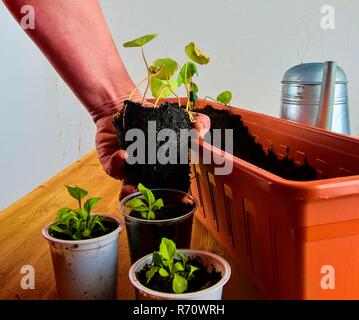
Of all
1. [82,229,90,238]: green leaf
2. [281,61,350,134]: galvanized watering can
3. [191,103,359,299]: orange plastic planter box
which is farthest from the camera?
[281,61,350,134]: galvanized watering can

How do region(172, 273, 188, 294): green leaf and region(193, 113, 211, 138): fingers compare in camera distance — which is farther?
region(193, 113, 211, 138): fingers

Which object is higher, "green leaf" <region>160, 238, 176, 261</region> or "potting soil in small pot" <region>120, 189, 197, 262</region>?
"green leaf" <region>160, 238, 176, 261</region>

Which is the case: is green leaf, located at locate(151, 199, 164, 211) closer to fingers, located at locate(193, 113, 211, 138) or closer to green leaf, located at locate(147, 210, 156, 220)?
green leaf, located at locate(147, 210, 156, 220)

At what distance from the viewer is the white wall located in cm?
164

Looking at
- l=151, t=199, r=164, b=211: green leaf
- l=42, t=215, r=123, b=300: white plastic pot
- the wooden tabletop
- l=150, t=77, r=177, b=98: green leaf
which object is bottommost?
the wooden tabletop

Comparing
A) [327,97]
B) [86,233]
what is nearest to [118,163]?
[86,233]

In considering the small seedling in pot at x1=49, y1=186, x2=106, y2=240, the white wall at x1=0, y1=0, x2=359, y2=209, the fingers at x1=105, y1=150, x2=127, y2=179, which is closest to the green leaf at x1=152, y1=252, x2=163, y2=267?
the small seedling in pot at x1=49, y1=186, x2=106, y2=240

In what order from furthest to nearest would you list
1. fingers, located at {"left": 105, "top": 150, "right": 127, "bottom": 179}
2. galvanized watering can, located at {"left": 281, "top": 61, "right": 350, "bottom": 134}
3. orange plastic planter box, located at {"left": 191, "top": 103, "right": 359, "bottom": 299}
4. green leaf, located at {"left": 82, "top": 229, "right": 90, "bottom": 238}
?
galvanized watering can, located at {"left": 281, "top": 61, "right": 350, "bottom": 134}, fingers, located at {"left": 105, "top": 150, "right": 127, "bottom": 179}, green leaf, located at {"left": 82, "top": 229, "right": 90, "bottom": 238}, orange plastic planter box, located at {"left": 191, "top": 103, "right": 359, "bottom": 299}

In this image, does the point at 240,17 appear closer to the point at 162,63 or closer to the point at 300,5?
the point at 300,5

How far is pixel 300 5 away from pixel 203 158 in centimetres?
129

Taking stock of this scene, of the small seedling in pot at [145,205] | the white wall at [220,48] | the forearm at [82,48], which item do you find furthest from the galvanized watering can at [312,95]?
the white wall at [220,48]

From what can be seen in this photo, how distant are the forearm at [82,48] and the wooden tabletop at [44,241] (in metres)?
0.22

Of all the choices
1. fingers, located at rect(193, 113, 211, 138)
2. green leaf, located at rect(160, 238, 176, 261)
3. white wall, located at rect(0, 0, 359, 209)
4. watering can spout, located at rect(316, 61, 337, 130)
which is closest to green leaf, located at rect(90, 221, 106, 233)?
green leaf, located at rect(160, 238, 176, 261)

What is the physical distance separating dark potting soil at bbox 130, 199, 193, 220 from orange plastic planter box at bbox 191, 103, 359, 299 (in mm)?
63
